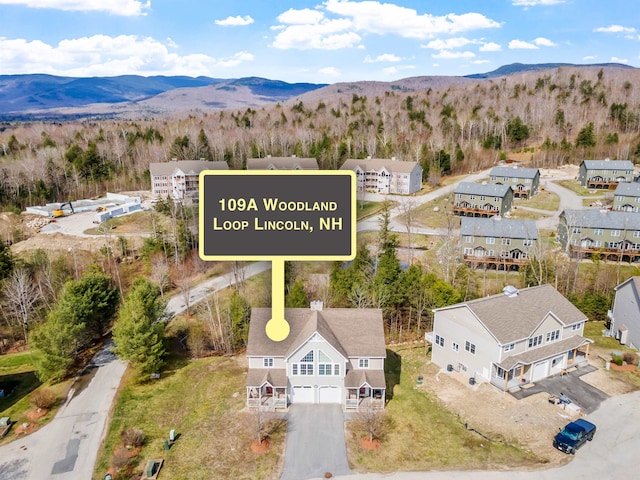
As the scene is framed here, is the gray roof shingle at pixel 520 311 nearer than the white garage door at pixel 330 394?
No

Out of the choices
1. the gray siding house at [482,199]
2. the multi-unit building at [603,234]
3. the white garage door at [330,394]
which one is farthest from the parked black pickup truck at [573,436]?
the gray siding house at [482,199]

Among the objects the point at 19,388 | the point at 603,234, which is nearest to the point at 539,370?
the point at 603,234

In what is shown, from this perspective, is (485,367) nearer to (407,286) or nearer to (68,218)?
(407,286)

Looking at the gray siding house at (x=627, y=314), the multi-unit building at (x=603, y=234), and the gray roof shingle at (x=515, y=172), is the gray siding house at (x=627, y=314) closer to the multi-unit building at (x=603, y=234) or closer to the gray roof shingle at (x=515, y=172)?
the multi-unit building at (x=603, y=234)

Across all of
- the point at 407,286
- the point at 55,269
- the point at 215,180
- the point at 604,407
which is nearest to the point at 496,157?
the point at 407,286

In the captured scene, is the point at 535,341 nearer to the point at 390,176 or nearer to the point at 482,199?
the point at 482,199
